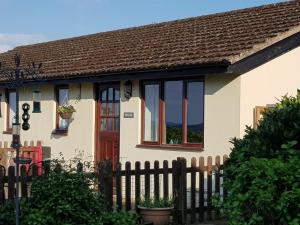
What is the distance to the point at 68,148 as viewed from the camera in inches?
616

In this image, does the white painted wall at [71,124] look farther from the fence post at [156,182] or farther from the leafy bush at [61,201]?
the leafy bush at [61,201]

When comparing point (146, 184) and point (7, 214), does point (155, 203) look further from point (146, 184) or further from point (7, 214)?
point (7, 214)

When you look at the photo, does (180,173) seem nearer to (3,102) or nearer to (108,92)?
(108,92)

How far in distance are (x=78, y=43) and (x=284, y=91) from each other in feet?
31.1

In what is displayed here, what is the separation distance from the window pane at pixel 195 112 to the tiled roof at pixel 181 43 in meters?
0.70

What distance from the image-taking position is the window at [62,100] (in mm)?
15922

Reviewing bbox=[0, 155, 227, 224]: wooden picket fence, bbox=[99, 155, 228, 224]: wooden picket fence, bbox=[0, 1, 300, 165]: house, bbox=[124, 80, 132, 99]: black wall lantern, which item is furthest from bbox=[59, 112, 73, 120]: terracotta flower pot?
bbox=[99, 155, 228, 224]: wooden picket fence

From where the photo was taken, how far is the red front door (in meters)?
14.2

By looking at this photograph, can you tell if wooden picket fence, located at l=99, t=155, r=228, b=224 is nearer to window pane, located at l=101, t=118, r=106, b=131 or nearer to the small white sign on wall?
the small white sign on wall

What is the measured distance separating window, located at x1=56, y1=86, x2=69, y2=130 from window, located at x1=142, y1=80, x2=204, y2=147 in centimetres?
339

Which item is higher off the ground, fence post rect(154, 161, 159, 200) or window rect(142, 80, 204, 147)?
window rect(142, 80, 204, 147)

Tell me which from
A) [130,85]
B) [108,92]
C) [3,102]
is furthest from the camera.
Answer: [3,102]

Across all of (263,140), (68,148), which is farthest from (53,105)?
(263,140)

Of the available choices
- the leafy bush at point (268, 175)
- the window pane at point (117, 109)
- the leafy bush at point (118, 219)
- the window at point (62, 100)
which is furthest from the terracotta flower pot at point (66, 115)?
the leafy bush at point (268, 175)
